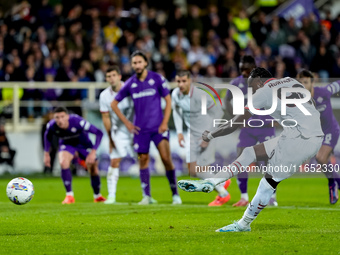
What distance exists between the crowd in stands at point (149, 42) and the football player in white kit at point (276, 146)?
11.5 metres

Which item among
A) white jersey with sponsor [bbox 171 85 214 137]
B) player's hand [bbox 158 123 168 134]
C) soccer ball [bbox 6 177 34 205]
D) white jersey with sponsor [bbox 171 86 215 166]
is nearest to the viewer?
soccer ball [bbox 6 177 34 205]

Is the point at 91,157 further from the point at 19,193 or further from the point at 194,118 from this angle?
the point at 19,193

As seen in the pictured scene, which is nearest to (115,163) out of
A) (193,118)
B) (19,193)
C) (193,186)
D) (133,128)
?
(133,128)

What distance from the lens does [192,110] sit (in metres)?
13.1

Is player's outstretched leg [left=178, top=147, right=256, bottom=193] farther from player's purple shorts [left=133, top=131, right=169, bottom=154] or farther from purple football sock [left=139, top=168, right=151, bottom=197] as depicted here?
purple football sock [left=139, top=168, right=151, bottom=197]

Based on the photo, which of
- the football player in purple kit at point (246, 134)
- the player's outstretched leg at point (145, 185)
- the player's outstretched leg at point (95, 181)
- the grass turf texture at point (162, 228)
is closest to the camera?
the grass turf texture at point (162, 228)

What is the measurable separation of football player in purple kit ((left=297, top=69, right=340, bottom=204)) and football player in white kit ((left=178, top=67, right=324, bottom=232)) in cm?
340

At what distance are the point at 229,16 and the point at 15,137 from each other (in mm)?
7820

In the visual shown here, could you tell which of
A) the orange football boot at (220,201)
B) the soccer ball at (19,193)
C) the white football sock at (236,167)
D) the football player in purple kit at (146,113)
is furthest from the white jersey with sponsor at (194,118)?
the white football sock at (236,167)

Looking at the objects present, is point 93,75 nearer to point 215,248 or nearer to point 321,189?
point 321,189

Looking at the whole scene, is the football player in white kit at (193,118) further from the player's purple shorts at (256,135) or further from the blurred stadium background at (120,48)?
the blurred stadium background at (120,48)

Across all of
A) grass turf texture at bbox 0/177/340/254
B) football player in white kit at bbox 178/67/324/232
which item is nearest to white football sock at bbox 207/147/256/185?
football player in white kit at bbox 178/67/324/232

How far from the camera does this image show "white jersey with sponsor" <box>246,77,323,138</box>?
26.9ft

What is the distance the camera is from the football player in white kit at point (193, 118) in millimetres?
12805
